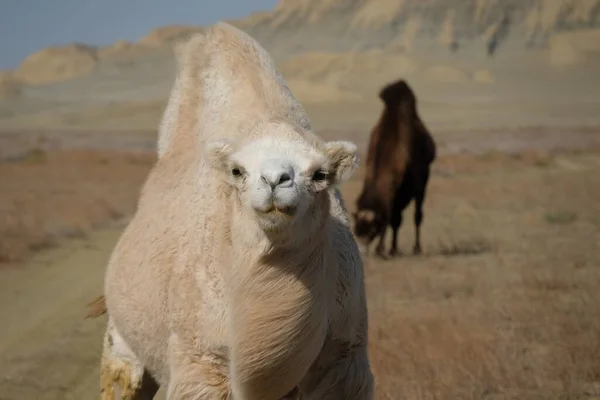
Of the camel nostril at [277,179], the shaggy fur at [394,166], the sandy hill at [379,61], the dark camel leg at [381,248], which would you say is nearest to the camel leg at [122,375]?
the camel nostril at [277,179]

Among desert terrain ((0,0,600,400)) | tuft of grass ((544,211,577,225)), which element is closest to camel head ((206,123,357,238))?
desert terrain ((0,0,600,400))

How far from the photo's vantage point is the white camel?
370 cm

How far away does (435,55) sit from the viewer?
370 ft

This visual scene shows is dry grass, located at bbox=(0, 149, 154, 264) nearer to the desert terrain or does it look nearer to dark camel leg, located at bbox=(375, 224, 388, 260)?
the desert terrain

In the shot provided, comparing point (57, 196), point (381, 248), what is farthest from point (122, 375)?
point (57, 196)

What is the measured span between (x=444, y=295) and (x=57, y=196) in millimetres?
12898

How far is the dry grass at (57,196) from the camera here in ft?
51.9

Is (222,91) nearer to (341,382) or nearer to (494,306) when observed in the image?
(341,382)

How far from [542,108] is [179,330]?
225 feet

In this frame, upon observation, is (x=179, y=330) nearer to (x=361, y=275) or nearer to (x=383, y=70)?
(x=361, y=275)

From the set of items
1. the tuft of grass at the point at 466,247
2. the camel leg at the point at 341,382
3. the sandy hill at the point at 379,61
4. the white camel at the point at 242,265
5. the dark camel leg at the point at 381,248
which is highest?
the white camel at the point at 242,265

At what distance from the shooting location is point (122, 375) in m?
5.50

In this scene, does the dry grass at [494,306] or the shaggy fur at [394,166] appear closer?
the dry grass at [494,306]

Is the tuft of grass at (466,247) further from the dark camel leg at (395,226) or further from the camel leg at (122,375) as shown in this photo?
the camel leg at (122,375)
